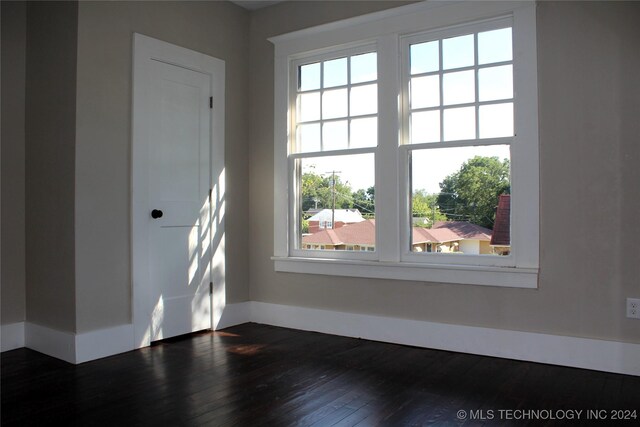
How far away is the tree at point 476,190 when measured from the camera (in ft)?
11.0

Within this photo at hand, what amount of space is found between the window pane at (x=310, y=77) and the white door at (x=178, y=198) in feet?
2.59

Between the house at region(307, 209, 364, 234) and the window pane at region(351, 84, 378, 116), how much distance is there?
781 mm

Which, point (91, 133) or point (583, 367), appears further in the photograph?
point (91, 133)

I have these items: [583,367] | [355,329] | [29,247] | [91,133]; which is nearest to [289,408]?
[355,329]

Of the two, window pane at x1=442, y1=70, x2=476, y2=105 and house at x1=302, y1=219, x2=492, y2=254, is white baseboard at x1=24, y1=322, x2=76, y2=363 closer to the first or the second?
house at x1=302, y1=219, x2=492, y2=254

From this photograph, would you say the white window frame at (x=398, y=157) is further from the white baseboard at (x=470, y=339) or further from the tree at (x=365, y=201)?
the white baseboard at (x=470, y=339)

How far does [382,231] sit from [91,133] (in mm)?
2127

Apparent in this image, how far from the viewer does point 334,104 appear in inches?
160

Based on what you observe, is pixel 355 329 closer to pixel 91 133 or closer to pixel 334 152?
pixel 334 152

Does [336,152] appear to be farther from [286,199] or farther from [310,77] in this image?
[310,77]

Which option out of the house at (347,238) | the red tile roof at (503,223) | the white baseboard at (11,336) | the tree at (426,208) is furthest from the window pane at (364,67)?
the white baseboard at (11,336)

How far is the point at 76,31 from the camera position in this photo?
3.20 metres

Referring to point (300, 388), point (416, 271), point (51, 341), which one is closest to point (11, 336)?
point (51, 341)

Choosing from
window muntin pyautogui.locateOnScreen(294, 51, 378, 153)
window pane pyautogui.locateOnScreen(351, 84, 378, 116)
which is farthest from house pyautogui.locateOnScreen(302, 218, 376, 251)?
window pane pyautogui.locateOnScreen(351, 84, 378, 116)
